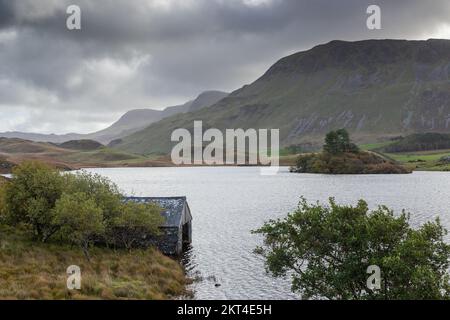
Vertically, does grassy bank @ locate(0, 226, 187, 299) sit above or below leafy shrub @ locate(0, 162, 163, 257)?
below

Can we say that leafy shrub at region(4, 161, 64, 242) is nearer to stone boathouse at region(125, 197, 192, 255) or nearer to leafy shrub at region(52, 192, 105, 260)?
leafy shrub at region(52, 192, 105, 260)

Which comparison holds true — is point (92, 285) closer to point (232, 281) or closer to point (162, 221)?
point (232, 281)

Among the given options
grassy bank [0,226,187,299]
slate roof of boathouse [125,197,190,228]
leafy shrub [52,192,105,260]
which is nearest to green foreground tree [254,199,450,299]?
grassy bank [0,226,187,299]

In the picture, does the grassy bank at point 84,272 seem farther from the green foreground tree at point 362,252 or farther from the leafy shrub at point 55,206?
the green foreground tree at point 362,252

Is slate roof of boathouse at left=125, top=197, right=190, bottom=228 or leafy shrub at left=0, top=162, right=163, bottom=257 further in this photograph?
slate roof of boathouse at left=125, top=197, right=190, bottom=228

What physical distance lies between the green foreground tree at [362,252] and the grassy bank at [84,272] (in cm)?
1163

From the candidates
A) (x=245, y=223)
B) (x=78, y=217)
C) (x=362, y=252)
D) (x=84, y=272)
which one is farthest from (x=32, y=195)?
(x=245, y=223)

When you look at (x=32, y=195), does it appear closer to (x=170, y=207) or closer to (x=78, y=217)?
(x=78, y=217)

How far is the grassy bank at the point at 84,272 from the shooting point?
30.0 meters

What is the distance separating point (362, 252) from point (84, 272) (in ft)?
73.6

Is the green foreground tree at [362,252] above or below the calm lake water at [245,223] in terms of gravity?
above

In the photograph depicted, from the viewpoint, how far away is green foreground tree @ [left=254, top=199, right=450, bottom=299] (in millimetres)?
23484

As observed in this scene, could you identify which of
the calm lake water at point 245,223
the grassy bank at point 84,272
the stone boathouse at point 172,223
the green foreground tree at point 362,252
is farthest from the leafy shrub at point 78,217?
the green foreground tree at point 362,252

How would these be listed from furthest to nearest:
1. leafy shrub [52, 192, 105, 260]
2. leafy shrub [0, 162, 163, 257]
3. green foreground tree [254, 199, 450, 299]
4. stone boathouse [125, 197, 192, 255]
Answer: stone boathouse [125, 197, 192, 255]
leafy shrub [0, 162, 163, 257]
leafy shrub [52, 192, 105, 260]
green foreground tree [254, 199, 450, 299]
